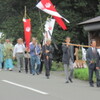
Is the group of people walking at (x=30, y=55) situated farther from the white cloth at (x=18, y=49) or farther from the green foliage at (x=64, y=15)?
the green foliage at (x=64, y=15)

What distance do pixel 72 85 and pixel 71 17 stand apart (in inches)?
668

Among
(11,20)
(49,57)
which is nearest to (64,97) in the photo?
(49,57)

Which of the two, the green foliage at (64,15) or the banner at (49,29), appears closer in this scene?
the banner at (49,29)

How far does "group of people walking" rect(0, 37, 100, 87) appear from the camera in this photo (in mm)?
13555

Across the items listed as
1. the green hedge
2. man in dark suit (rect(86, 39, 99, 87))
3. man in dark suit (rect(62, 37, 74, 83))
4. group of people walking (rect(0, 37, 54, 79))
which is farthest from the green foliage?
man in dark suit (rect(86, 39, 99, 87))

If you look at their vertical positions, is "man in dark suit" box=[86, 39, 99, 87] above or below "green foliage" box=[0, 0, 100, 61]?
below

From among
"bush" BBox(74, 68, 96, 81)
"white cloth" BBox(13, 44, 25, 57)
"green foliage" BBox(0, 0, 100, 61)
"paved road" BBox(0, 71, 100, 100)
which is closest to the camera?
"paved road" BBox(0, 71, 100, 100)

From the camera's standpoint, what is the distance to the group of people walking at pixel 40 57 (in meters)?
13.6

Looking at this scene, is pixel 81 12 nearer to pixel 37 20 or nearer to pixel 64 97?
pixel 37 20

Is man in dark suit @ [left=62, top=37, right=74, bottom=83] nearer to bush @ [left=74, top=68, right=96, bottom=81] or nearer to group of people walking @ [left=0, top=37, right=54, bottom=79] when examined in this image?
bush @ [left=74, top=68, right=96, bottom=81]

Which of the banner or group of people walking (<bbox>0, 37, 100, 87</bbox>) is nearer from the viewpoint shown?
group of people walking (<bbox>0, 37, 100, 87</bbox>)

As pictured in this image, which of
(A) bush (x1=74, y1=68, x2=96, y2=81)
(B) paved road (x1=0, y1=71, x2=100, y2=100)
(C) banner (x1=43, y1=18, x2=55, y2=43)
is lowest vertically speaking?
(B) paved road (x1=0, y1=71, x2=100, y2=100)

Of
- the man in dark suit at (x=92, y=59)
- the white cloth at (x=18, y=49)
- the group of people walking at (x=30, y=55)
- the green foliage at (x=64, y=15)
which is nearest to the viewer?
the man in dark suit at (x=92, y=59)

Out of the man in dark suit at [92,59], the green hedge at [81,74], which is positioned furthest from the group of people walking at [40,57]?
the green hedge at [81,74]
